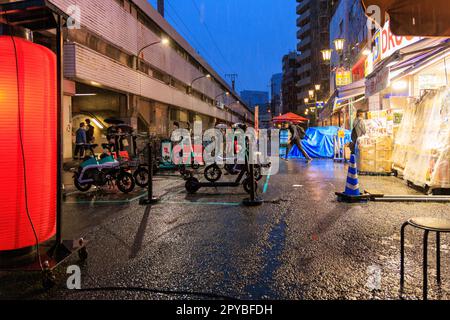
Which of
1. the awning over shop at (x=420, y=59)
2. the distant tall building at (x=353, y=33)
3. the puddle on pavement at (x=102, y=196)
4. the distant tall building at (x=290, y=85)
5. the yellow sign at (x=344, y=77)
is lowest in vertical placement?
the puddle on pavement at (x=102, y=196)

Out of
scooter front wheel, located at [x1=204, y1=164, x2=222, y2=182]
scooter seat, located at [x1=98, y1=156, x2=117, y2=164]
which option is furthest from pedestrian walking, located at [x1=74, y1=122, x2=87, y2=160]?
scooter front wheel, located at [x1=204, y1=164, x2=222, y2=182]

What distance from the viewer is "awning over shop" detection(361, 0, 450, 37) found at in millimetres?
4859

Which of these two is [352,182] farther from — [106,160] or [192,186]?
[106,160]

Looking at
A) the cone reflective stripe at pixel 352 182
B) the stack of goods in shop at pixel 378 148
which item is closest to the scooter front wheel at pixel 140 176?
the cone reflective stripe at pixel 352 182

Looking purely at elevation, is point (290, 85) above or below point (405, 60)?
above

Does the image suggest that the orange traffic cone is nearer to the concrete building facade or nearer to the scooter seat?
the scooter seat

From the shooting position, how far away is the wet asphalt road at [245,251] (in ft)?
10.5

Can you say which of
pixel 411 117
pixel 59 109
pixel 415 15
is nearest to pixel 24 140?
pixel 59 109

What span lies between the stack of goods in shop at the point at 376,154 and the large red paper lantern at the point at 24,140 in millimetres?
11300

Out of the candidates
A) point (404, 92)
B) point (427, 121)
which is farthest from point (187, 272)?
point (404, 92)

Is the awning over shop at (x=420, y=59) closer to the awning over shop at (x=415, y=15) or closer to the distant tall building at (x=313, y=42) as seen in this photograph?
the awning over shop at (x=415, y=15)

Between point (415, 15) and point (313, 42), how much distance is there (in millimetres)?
75298

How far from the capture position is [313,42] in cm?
7381

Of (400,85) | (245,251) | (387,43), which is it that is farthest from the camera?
(400,85)
